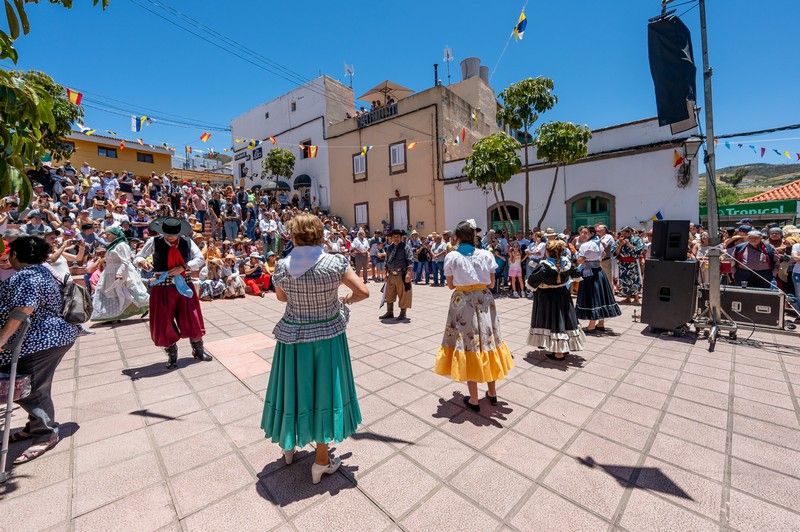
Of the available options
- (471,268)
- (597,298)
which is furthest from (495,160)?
(471,268)

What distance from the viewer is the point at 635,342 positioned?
5.46m

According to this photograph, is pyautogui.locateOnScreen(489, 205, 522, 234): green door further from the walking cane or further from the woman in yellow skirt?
the walking cane

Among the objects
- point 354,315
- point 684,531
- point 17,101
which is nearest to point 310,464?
point 684,531

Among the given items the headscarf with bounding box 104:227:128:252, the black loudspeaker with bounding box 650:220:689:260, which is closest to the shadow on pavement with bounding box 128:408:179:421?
the headscarf with bounding box 104:227:128:252

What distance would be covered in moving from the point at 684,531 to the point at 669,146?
13.9 m

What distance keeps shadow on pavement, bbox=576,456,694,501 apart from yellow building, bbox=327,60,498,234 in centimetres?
1679

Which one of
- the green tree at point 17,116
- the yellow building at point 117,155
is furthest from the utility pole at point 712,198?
the yellow building at point 117,155

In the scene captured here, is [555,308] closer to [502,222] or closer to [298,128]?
[502,222]

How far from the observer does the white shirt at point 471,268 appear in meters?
3.45

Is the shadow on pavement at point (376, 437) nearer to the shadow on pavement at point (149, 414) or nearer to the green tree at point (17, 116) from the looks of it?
the shadow on pavement at point (149, 414)

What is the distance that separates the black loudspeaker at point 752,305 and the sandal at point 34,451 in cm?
860

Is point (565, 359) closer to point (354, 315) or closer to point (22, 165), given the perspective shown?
point (354, 315)

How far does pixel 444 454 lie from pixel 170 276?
3940 millimetres

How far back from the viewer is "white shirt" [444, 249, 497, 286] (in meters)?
3.45
